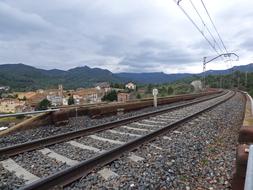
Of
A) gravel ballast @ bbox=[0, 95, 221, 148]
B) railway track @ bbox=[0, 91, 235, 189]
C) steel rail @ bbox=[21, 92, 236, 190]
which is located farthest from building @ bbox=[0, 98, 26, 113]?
steel rail @ bbox=[21, 92, 236, 190]

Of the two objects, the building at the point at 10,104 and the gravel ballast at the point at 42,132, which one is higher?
the gravel ballast at the point at 42,132

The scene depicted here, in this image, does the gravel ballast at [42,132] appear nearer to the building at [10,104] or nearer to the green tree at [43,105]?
the green tree at [43,105]

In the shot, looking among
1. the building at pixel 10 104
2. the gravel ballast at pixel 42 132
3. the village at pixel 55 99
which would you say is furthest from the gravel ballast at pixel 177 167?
the building at pixel 10 104

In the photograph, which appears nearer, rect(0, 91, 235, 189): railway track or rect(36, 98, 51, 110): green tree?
rect(0, 91, 235, 189): railway track

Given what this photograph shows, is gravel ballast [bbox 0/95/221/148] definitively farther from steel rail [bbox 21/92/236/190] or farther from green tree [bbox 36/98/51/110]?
steel rail [bbox 21/92/236/190]

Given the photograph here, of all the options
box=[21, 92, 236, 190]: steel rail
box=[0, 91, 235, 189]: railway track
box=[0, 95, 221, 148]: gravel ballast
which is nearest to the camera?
box=[21, 92, 236, 190]: steel rail

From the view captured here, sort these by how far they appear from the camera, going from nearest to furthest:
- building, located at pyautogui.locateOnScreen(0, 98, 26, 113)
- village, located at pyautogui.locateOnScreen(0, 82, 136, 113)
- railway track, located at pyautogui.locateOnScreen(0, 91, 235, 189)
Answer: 1. railway track, located at pyautogui.locateOnScreen(0, 91, 235, 189)
2. village, located at pyautogui.locateOnScreen(0, 82, 136, 113)
3. building, located at pyautogui.locateOnScreen(0, 98, 26, 113)

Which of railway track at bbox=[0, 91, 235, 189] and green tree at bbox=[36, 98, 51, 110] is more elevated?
green tree at bbox=[36, 98, 51, 110]

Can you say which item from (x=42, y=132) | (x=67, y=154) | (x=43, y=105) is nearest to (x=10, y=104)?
(x=43, y=105)

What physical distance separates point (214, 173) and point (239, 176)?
219 centimetres

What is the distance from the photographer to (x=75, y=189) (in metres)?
4.20

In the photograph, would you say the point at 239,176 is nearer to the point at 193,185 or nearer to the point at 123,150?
the point at 193,185

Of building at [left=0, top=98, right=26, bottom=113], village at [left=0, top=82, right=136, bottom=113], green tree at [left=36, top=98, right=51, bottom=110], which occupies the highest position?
green tree at [left=36, top=98, right=51, bottom=110]

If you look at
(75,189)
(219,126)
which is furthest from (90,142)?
(219,126)
